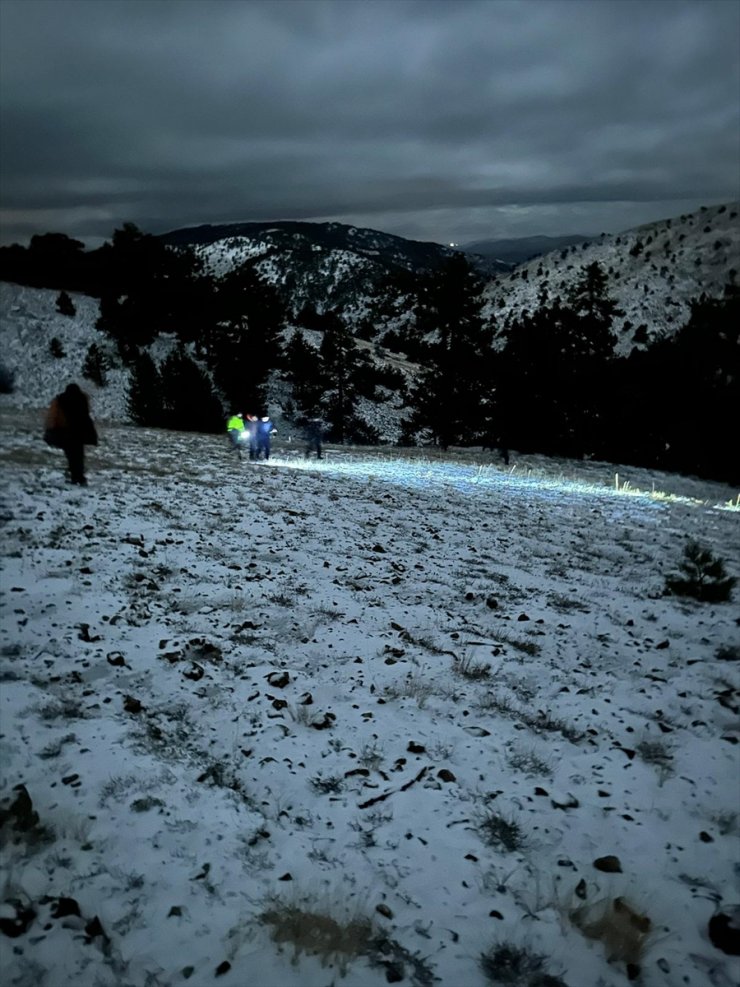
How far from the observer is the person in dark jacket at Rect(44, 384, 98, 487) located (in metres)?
10.9

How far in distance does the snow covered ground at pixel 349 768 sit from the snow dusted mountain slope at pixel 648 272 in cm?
7991

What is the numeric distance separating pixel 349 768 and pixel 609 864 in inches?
72.2

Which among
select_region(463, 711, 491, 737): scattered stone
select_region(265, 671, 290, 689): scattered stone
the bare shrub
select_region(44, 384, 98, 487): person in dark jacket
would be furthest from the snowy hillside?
the bare shrub

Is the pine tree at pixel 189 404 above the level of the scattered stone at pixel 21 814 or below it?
above

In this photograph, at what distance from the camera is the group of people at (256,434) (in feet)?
68.5

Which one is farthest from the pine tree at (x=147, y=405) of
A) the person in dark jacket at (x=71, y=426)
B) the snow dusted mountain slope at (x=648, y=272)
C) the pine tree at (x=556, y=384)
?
the snow dusted mountain slope at (x=648, y=272)

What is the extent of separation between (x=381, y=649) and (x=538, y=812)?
8.15 ft

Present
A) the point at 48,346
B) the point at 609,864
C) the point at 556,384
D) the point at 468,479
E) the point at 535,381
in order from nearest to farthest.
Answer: the point at 609,864 < the point at 468,479 < the point at 535,381 < the point at 556,384 < the point at 48,346

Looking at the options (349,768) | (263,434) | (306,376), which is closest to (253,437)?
(263,434)

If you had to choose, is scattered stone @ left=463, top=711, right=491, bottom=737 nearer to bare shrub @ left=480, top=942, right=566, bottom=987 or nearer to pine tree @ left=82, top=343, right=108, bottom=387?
bare shrub @ left=480, top=942, right=566, bottom=987

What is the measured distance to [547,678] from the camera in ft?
18.2

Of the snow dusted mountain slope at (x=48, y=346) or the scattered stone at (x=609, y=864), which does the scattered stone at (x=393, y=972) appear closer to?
the scattered stone at (x=609, y=864)

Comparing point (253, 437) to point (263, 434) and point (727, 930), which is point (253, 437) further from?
point (727, 930)

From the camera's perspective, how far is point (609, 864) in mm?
3264
